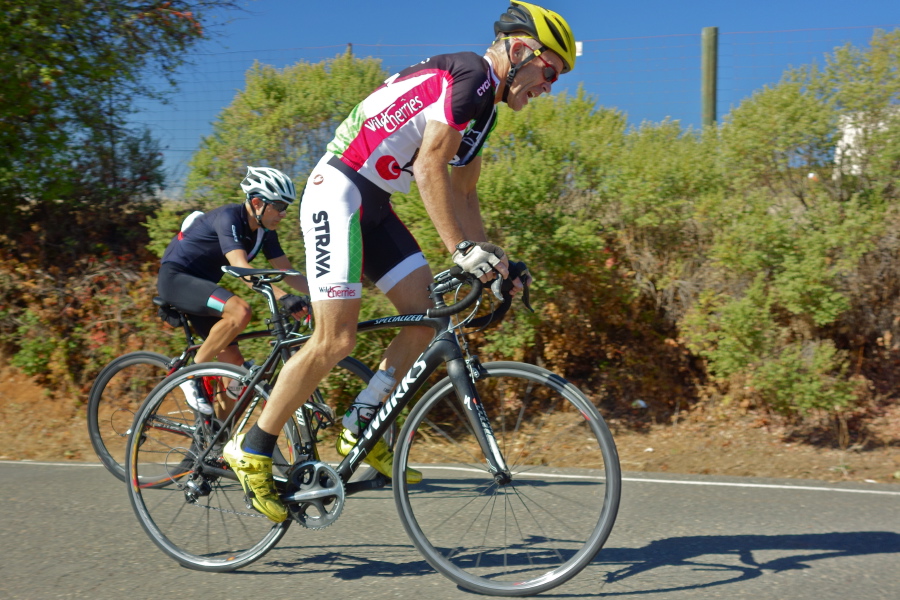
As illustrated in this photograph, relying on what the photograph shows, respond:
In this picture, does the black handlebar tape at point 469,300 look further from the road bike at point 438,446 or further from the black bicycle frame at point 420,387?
the black bicycle frame at point 420,387

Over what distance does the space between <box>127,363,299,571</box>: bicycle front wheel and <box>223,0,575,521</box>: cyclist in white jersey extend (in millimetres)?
219

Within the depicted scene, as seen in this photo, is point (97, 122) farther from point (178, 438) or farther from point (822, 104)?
point (822, 104)

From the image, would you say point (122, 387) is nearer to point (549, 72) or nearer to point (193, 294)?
point (193, 294)

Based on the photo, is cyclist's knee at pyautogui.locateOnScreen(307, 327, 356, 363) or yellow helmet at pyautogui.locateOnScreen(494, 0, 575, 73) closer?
yellow helmet at pyautogui.locateOnScreen(494, 0, 575, 73)

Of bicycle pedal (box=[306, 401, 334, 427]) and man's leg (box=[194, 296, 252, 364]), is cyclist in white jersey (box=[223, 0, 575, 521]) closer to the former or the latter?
bicycle pedal (box=[306, 401, 334, 427])

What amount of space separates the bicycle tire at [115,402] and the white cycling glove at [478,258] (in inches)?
114

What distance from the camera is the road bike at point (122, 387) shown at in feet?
16.8

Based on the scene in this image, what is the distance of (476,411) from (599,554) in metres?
1.08

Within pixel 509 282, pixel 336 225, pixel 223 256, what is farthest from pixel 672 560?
pixel 223 256

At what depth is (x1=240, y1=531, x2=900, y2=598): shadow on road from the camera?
3496 millimetres

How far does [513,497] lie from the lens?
3801mm

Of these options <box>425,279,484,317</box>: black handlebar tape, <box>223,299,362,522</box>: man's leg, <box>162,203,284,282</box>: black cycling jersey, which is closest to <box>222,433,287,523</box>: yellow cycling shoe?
<box>223,299,362,522</box>: man's leg

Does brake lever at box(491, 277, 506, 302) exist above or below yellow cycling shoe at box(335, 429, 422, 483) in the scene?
above

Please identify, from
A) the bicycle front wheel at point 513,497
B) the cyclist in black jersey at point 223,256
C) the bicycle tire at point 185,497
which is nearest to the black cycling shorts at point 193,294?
the cyclist in black jersey at point 223,256
